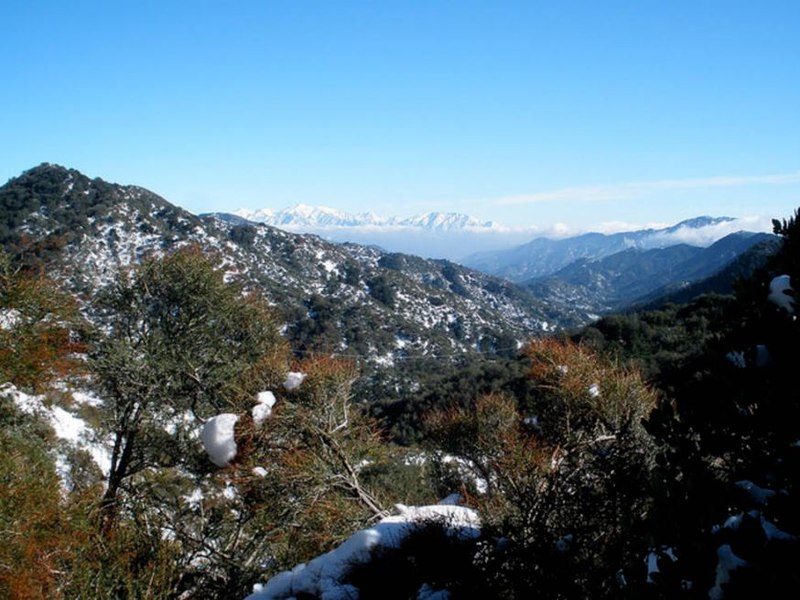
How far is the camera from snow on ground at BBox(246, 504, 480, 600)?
6914 mm

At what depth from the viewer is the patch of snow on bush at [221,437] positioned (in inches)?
460

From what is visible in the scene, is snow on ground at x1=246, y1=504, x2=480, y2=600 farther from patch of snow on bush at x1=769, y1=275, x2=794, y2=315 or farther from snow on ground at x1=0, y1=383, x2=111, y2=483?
snow on ground at x1=0, y1=383, x2=111, y2=483

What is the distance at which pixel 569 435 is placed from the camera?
45.1ft

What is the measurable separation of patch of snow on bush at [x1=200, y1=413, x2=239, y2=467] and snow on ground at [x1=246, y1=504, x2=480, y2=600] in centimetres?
441

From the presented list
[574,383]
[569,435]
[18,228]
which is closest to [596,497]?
[569,435]

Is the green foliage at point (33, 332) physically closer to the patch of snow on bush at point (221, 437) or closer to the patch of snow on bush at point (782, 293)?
the patch of snow on bush at point (221, 437)

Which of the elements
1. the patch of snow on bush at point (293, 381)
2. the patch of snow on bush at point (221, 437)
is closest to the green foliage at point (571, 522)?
the patch of snow on bush at point (293, 381)

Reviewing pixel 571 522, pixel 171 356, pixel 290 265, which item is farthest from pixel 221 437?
pixel 290 265

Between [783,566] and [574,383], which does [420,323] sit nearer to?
[574,383]

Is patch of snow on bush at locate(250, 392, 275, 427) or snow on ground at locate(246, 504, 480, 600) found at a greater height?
patch of snow on bush at locate(250, 392, 275, 427)

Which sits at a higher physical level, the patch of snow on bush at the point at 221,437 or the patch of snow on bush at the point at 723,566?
the patch of snow on bush at the point at 723,566

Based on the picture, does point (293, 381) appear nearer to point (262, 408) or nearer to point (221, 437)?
point (262, 408)

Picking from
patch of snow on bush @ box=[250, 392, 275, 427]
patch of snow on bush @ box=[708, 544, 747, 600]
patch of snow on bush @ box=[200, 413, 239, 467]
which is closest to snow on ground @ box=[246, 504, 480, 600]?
patch of snow on bush @ box=[200, 413, 239, 467]

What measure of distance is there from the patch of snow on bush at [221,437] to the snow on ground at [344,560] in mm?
4412
